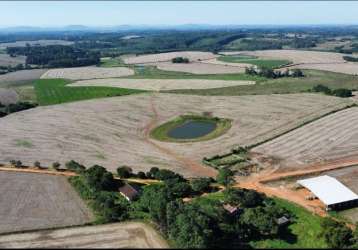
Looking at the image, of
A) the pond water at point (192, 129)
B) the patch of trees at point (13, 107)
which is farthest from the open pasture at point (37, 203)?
the patch of trees at point (13, 107)

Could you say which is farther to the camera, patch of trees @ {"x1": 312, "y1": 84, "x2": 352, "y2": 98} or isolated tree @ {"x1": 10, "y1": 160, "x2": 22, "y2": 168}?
patch of trees @ {"x1": 312, "y1": 84, "x2": 352, "y2": 98}

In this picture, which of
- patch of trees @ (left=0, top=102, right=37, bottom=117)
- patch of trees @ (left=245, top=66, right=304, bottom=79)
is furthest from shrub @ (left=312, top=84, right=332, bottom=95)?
patch of trees @ (left=0, top=102, right=37, bottom=117)

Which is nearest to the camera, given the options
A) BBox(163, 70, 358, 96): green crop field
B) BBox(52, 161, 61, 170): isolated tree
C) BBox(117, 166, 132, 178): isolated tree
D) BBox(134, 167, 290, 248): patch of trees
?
BBox(134, 167, 290, 248): patch of trees

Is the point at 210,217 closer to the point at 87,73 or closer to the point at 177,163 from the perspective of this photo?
the point at 177,163

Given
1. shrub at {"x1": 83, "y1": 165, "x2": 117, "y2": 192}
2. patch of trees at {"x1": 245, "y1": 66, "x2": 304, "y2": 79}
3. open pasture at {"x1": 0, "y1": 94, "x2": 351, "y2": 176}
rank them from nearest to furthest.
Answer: shrub at {"x1": 83, "y1": 165, "x2": 117, "y2": 192} < open pasture at {"x1": 0, "y1": 94, "x2": 351, "y2": 176} < patch of trees at {"x1": 245, "y1": 66, "x2": 304, "y2": 79}

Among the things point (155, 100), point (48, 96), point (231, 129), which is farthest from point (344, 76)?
point (48, 96)

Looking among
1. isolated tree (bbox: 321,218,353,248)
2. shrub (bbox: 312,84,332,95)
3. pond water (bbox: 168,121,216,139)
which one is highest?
isolated tree (bbox: 321,218,353,248)

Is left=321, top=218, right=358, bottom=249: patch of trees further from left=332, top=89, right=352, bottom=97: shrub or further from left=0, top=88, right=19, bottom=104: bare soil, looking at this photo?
left=0, top=88, right=19, bottom=104: bare soil
